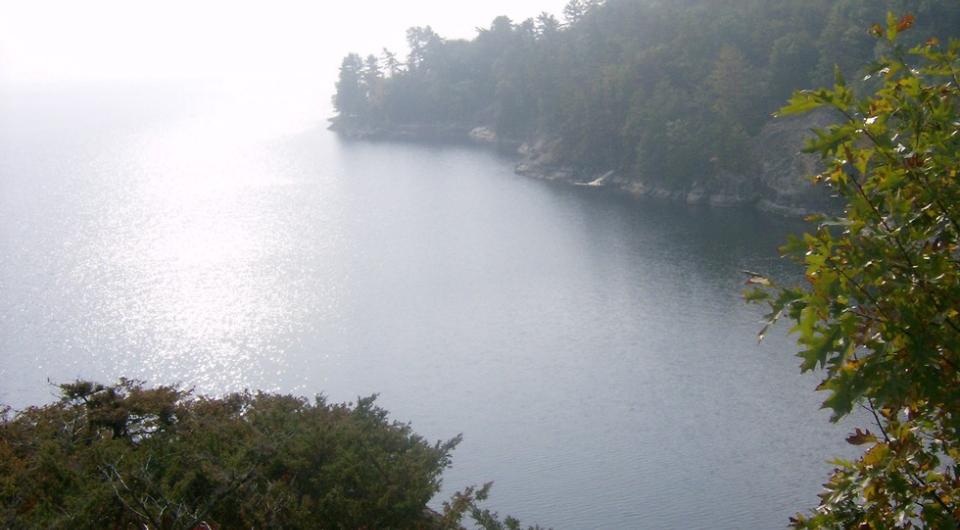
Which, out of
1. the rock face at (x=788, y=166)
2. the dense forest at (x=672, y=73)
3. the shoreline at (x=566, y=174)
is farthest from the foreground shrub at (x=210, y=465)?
the dense forest at (x=672, y=73)

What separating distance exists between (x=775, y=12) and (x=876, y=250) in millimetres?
56640

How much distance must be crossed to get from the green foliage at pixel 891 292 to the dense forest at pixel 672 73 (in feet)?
135

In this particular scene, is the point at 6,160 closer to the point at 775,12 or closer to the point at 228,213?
the point at 228,213

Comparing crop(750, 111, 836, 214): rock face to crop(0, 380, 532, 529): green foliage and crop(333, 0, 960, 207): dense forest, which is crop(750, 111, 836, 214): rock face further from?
crop(0, 380, 532, 529): green foliage

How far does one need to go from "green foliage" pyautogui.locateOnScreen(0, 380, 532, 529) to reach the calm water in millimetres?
7025

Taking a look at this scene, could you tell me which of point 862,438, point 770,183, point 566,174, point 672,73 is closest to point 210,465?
point 862,438

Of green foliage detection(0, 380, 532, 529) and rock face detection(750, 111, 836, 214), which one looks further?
rock face detection(750, 111, 836, 214)

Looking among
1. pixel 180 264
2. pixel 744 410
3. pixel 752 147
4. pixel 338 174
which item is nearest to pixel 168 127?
pixel 338 174

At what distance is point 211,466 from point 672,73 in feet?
163

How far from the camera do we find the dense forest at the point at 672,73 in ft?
156

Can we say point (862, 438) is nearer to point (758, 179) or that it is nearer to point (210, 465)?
point (210, 465)

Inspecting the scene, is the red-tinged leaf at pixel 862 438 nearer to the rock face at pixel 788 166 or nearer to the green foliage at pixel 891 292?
the green foliage at pixel 891 292

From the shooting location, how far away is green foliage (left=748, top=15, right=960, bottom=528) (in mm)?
3715

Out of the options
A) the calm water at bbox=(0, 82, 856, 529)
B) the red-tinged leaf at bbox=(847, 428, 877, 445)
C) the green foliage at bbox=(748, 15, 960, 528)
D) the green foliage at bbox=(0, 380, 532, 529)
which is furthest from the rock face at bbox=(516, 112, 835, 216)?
the red-tinged leaf at bbox=(847, 428, 877, 445)
